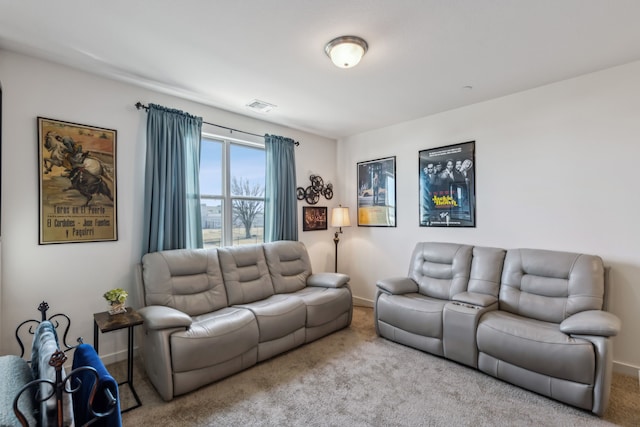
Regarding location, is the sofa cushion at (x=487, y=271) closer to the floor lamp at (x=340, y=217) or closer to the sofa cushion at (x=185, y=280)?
the floor lamp at (x=340, y=217)

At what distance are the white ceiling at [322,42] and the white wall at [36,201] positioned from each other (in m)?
0.16

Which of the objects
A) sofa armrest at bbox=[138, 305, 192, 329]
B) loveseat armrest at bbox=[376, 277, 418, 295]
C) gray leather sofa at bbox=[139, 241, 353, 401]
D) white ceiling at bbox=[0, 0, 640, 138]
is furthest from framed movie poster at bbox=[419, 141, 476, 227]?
sofa armrest at bbox=[138, 305, 192, 329]

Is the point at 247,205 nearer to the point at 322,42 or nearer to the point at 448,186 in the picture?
the point at 322,42

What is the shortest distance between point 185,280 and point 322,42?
2418mm

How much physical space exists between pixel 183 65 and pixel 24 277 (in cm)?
213

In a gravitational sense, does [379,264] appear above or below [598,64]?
below

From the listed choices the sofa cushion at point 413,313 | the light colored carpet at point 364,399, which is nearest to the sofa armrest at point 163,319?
the light colored carpet at point 364,399

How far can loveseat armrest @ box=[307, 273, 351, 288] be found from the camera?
3.68 m

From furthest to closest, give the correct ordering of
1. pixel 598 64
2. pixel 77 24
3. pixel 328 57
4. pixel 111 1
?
pixel 598 64 < pixel 328 57 < pixel 77 24 < pixel 111 1

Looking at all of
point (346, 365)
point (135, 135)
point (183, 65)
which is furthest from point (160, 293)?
point (183, 65)

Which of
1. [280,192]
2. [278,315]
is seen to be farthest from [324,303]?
[280,192]

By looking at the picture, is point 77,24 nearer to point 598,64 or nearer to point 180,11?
point 180,11

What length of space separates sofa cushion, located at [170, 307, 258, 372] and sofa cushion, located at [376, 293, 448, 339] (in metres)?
1.43

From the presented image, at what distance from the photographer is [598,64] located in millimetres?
2664
